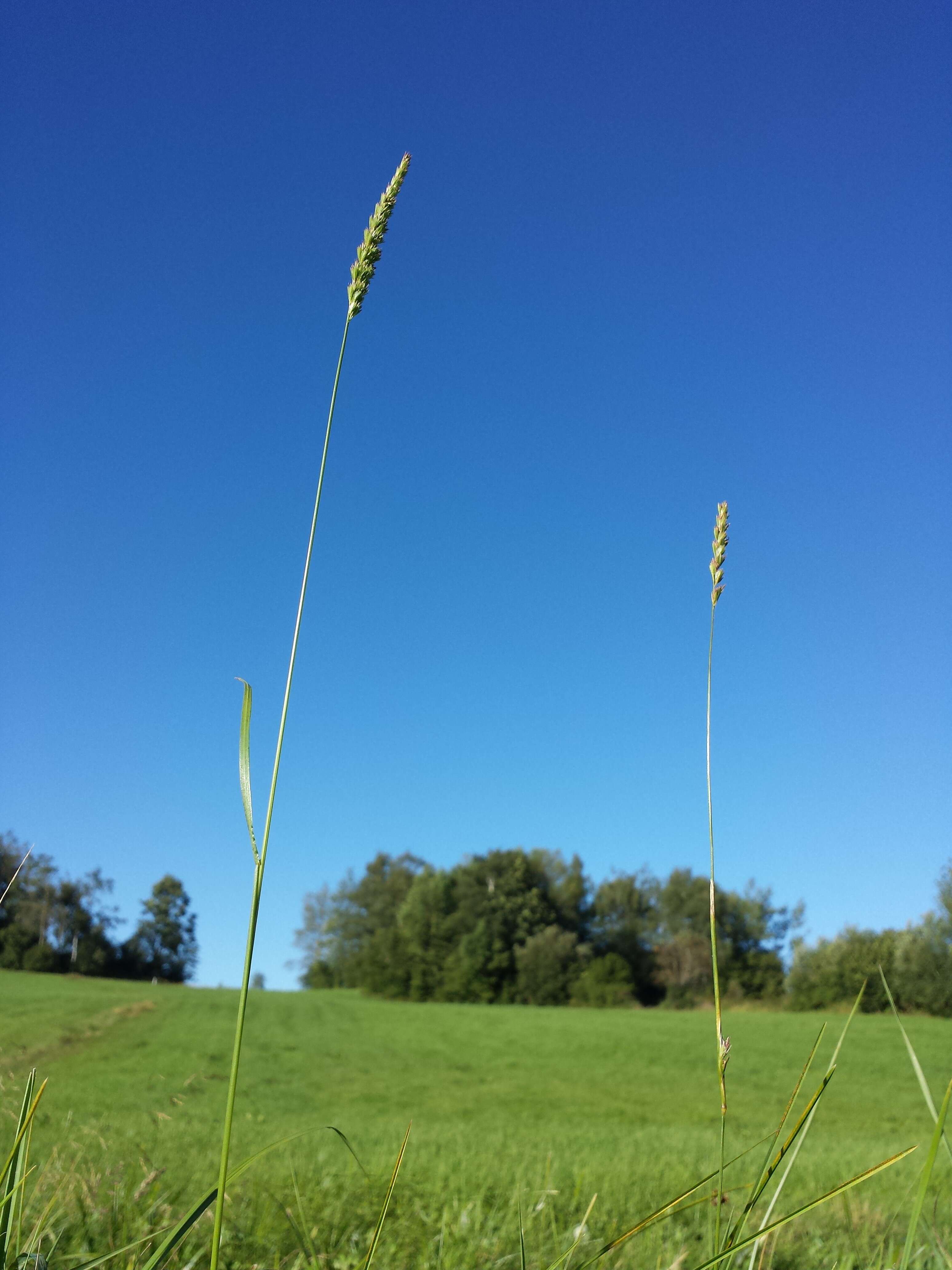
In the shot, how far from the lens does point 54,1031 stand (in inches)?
547

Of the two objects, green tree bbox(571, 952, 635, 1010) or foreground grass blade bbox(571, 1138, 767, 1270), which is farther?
green tree bbox(571, 952, 635, 1010)

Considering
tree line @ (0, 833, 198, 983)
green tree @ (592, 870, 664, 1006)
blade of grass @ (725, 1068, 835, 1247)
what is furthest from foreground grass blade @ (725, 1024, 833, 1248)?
green tree @ (592, 870, 664, 1006)

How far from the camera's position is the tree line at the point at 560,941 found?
35219 mm

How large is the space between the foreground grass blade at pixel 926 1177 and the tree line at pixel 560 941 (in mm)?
35366

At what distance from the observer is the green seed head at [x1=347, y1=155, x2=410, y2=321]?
66 centimetres

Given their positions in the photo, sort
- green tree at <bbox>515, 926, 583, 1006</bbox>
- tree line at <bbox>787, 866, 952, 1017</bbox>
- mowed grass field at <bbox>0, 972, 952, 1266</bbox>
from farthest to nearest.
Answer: green tree at <bbox>515, 926, 583, 1006</bbox> < tree line at <bbox>787, 866, 952, 1017</bbox> < mowed grass field at <bbox>0, 972, 952, 1266</bbox>

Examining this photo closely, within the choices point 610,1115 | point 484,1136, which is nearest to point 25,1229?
point 484,1136

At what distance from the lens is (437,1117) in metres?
9.14

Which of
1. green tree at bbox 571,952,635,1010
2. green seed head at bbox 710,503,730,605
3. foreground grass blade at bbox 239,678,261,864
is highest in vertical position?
green seed head at bbox 710,503,730,605

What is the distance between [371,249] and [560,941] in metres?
38.3

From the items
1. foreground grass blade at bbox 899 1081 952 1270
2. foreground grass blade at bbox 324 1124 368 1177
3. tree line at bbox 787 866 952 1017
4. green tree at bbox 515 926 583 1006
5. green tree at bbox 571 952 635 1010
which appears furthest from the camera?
green tree at bbox 515 926 583 1006

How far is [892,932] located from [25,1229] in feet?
123

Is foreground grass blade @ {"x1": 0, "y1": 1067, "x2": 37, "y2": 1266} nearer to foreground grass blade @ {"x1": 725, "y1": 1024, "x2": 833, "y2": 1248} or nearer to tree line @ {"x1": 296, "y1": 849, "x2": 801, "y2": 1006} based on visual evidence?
foreground grass blade @ {"x1": 725, "y1": 1024, "x2": 833, "y2": 1248}

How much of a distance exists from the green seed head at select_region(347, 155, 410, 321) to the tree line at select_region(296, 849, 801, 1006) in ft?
117
